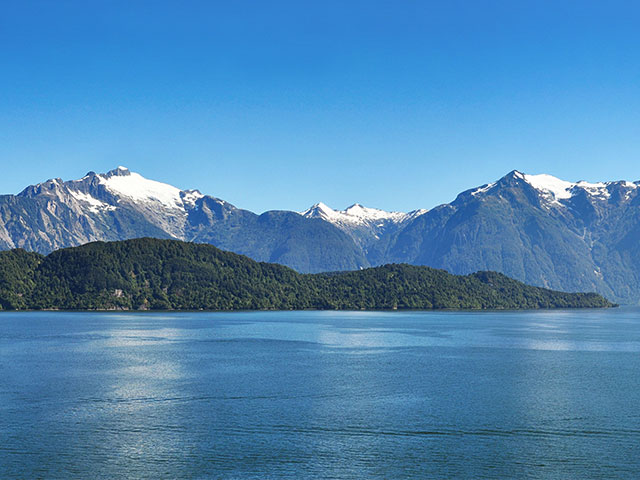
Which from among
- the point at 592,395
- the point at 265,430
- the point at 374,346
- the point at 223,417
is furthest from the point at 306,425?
the point at 374,346

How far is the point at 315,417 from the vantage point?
273 feet

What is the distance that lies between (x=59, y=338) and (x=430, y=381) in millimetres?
122618

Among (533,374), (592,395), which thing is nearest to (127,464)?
(592,395)

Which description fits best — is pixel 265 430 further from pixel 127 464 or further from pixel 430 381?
pixel 430 381

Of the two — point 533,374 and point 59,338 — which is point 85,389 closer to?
point 533,374

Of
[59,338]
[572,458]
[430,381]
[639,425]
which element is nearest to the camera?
[572,458]

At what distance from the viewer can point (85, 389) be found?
332 ft

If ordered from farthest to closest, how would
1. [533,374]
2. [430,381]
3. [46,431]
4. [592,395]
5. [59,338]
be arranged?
[59,338] → [533,374] → [430,381] → [592,395] → [46,431]

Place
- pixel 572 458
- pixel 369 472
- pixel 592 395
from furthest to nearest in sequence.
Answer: pixel 592 395 → pixel 572 458 → pixel 369 472

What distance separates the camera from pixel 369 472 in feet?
204

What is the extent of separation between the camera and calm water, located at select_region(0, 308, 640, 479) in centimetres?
6406

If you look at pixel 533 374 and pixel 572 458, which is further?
pixel 533 374

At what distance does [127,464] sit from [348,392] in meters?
42.4

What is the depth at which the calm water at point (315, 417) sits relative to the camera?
210 ft
